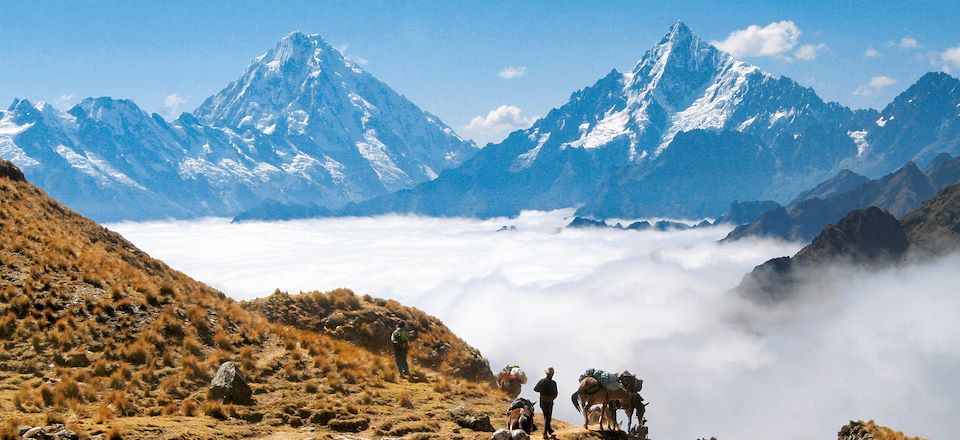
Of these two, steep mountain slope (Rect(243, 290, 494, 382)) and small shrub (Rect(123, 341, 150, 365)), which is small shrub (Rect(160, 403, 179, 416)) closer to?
small shrub (Rect(123, 341, 150, 365))

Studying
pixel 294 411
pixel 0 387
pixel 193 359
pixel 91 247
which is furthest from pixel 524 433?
pixel 91 247

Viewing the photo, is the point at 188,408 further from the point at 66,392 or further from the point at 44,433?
the point at 44,433

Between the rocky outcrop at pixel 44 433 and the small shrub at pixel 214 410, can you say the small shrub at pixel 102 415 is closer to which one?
the rocky outcrop at pixel 44 433

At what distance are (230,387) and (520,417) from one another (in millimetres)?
11849

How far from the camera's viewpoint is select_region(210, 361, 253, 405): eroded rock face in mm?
30375

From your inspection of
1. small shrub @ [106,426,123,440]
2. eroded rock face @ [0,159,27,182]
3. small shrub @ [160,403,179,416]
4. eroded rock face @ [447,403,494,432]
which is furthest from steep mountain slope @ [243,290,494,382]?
small shrub @ [106,426,123,440]

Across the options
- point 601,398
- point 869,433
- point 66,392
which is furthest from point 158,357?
point 869,433

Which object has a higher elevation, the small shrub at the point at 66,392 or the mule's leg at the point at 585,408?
the mule's leg at the point at 585,408

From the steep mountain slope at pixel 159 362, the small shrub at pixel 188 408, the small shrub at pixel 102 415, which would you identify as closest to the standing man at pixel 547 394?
the steep mountain slope at pixel 159 362

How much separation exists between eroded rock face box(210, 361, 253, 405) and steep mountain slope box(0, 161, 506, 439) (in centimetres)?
36

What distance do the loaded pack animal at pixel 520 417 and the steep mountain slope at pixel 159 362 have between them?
1.65m

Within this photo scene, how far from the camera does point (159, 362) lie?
33.2 meters

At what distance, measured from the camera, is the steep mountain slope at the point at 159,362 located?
2795cm

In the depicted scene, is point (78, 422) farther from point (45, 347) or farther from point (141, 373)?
point (45, 347)
